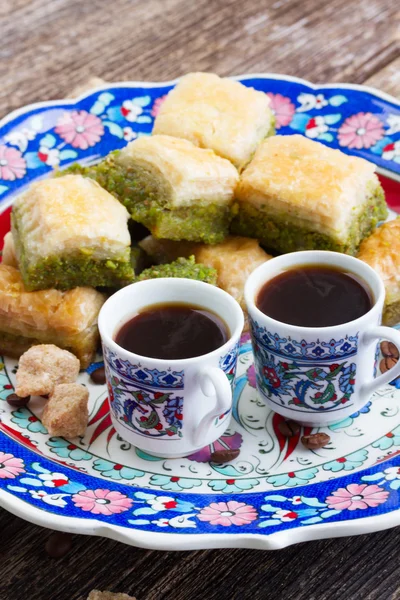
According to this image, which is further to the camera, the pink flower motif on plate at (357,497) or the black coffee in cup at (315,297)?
the black coffee in cup at (315,297)

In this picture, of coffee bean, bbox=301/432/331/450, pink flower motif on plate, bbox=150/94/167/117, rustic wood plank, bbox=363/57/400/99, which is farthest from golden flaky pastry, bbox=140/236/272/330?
rustic wood plank, bbox=363/57/400/99

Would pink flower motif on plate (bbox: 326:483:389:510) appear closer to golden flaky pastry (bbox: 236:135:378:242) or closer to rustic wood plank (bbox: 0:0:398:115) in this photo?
golden flaky pastry (bbox: 236:135:378:242)

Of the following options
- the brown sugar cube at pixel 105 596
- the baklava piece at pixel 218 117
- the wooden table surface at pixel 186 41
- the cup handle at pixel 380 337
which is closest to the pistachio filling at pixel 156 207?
the baklava piece at pixel 218 117

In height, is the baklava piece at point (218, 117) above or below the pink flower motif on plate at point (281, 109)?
above

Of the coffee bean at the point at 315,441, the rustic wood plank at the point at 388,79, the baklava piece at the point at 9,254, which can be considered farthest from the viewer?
the rustic wood plank at the point at 388,79

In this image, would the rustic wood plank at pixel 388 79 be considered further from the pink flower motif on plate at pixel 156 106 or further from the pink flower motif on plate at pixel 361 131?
the pink flower motif on plate at pixel 156 106

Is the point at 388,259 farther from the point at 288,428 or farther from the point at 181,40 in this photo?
the point at 181,40
